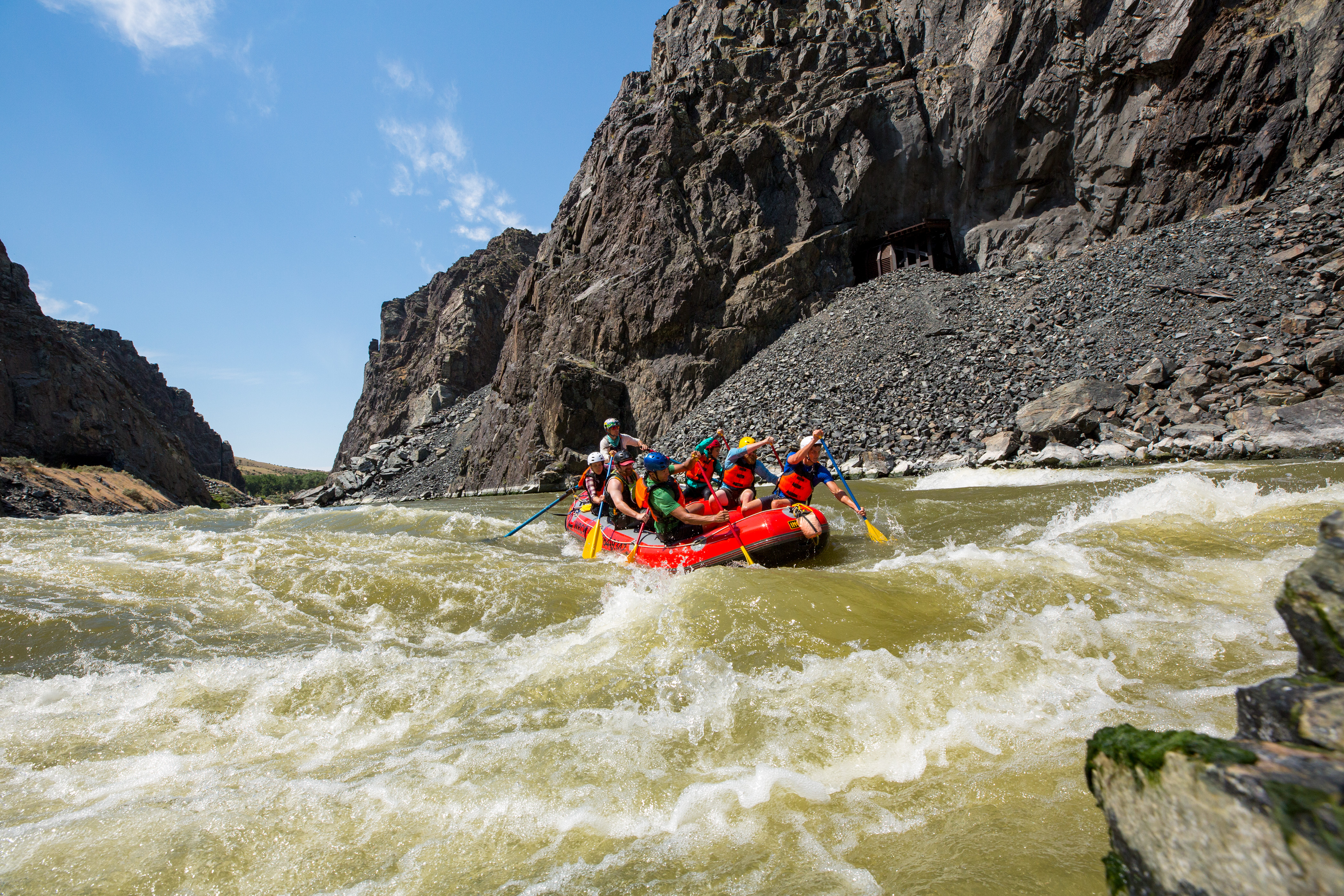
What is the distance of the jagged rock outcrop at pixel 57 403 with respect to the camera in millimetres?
33156

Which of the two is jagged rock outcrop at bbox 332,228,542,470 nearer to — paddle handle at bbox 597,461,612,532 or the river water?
paddle handle at bbox 597,461,612,532

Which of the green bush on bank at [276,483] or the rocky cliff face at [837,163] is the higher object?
the rocky cliff face at [837,163]

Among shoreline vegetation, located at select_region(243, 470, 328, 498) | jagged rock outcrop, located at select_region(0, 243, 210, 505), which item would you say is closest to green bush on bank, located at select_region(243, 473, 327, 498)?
shoreline vegetation, located at select_region(243, 470, 328, 498)

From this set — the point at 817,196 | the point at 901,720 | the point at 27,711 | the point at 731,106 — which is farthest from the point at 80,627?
the point at 731,106

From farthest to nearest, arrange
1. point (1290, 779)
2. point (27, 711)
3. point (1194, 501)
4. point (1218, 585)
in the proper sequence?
point (1194, 501) → point (1218, 585) → point (27, 711) → point (1290, 779)

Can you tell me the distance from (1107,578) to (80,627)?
8.51 metres

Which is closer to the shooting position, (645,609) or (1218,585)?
(1218,585)

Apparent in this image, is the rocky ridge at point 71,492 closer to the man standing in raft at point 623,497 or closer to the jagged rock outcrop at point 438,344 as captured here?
the jagged rock outcrop at point 438,344

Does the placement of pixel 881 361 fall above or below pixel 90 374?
below

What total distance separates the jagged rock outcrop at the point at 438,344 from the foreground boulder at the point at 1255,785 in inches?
2079

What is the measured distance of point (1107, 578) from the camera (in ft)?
15.1

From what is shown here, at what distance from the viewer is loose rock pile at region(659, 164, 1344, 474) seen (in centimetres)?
1127

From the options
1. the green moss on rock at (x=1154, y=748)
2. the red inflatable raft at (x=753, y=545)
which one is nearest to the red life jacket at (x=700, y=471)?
Result: the red inflatable raft at (x=753, y=545)

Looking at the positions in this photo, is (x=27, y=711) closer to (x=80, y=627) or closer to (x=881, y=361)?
(x=80, y=627)
